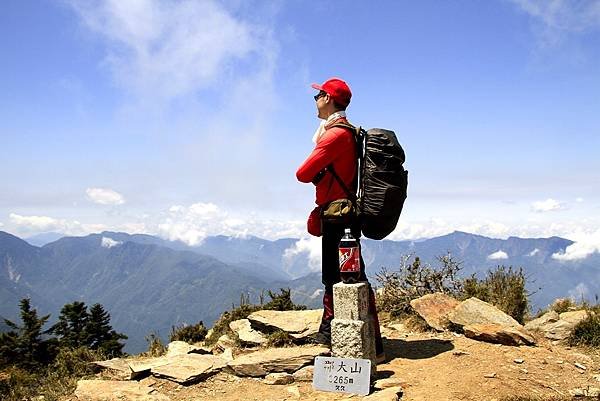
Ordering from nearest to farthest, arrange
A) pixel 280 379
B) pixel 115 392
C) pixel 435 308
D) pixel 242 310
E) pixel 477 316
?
pixel 115 392
pixel 280 379
pixel 477 316
pixel 435 308
pixel 242 310

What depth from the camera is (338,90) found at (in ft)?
Result: 19.6

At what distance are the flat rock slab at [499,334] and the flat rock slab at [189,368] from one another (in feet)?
13.0

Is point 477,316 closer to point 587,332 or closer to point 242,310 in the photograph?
point 587,332

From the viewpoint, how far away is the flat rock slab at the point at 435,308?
8195 millimetres

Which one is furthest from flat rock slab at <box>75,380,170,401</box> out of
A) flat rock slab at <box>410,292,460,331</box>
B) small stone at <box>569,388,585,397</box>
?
flat rock slab at <box>410,292,460,331</box>

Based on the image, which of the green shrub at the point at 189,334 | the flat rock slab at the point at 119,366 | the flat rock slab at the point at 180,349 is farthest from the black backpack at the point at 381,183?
the green shrub at the point at 189,334

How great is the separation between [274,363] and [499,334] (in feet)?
11.5

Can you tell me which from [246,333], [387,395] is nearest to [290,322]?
[246,333]

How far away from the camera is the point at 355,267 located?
17.6 ft

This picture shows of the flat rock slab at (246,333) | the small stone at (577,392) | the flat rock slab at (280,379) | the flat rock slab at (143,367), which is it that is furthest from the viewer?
the flat rock slab at (246,333)

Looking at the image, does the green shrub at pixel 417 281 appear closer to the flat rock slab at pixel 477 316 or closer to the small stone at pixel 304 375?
the flat rock slab at pixel 477 316

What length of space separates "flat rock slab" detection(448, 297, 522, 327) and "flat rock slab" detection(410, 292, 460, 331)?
0.60ft

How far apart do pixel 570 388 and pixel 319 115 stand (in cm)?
457

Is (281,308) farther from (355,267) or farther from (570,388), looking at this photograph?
(570,388)
